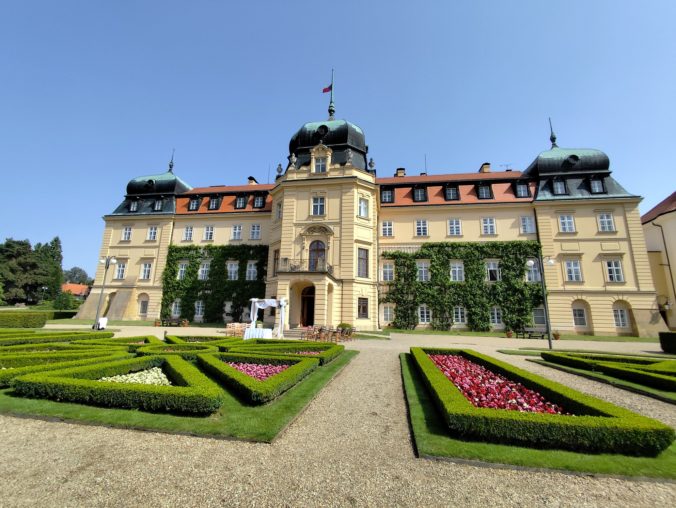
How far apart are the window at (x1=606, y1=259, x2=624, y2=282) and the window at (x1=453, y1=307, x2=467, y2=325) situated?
11830mm

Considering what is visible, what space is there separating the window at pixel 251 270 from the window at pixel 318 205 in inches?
345

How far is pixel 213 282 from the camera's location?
30031 millimetres

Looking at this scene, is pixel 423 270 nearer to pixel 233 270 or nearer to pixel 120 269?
pixel 233 270

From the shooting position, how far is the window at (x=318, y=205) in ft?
84.3

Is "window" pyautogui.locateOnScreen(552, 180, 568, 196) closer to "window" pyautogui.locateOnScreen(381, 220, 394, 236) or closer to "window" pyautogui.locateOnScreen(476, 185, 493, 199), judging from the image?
"window" pyautogui.locateOnScreen(476, 185, 493, 199)

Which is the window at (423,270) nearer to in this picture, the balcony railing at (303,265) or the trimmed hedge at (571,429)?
the balcony railing at (303,265)

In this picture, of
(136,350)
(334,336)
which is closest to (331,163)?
(334,336)

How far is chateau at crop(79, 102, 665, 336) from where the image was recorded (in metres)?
24.7

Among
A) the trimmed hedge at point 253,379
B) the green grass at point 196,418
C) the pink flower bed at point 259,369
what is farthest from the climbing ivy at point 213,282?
the green grass at point 196,418

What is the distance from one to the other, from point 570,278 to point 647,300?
5343 millimetres

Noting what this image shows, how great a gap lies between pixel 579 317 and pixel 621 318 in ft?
9.39

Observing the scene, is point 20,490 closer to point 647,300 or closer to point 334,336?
point 334,336

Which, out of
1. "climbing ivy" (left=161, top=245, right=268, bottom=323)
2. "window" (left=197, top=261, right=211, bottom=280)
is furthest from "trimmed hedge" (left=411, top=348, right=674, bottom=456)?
"window" (left=197, top=261, right=211, bottom=280)

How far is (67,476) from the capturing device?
146 inches
